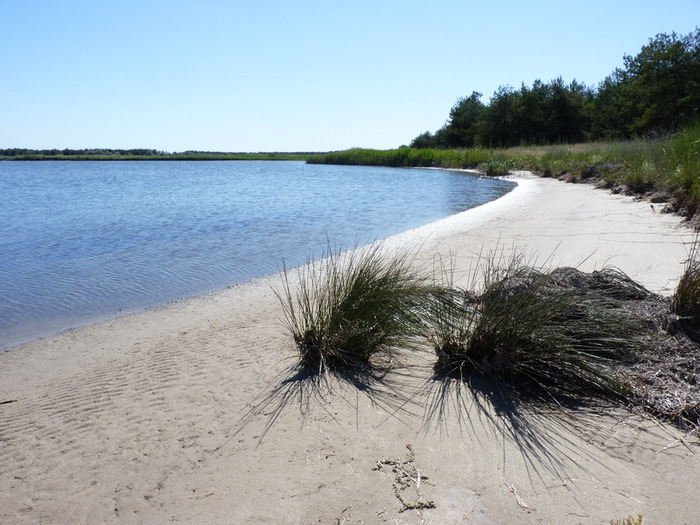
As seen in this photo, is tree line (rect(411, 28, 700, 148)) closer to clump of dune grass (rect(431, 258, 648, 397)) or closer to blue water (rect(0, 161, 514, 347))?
blue water (rect(0, 161, 514, 347))

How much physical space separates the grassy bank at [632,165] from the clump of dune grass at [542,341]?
22.2 ft

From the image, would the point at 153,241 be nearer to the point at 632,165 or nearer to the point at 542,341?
the point at 542,341

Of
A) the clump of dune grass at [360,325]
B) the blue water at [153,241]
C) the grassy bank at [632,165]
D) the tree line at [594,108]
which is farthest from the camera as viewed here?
the tree line at [594,108]

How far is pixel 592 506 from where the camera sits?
7.86 ft

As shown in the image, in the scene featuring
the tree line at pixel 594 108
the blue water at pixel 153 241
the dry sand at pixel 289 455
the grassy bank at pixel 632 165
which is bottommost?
the blue water at pixel 153 241

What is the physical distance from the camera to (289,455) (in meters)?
2.88

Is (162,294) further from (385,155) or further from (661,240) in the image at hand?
(385,155)

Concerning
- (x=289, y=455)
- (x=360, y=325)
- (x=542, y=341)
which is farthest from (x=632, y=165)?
(x=289, y=455)

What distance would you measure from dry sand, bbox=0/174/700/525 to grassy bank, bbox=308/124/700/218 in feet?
26.2

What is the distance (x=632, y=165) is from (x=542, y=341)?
1452 centimetres

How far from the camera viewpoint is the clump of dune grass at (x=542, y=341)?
3.44 metres

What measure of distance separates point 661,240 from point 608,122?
4504cm

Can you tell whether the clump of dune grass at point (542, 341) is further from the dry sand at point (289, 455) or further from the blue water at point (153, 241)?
the blue water at point (153, 241)

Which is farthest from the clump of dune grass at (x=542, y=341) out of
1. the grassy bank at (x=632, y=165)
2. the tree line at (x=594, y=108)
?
the tree line at (x=594, y=108)
